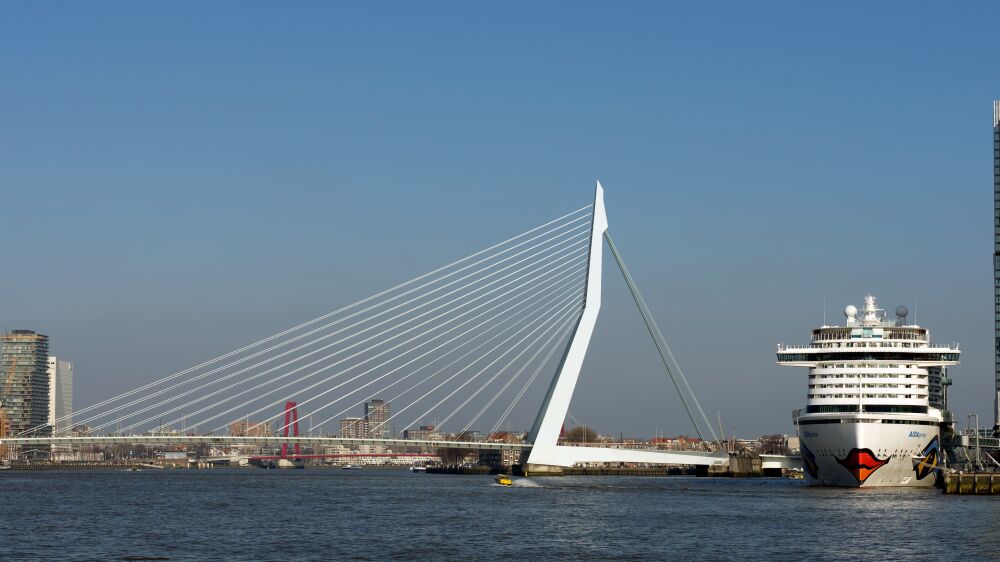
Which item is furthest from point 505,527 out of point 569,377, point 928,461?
point 928,461

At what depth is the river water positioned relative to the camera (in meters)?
31.7

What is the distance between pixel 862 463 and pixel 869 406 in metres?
2.70

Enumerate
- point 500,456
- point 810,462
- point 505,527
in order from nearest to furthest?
point 505,527
point 810,462
point 500,456

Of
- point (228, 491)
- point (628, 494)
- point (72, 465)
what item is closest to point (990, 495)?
point (628, 494)

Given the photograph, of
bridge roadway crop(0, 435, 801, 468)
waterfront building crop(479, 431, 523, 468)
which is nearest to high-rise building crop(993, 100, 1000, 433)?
bridge roadway crop(0, 435, 801, 468)

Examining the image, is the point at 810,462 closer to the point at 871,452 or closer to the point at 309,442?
the point at 871,452

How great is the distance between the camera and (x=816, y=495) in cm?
5506

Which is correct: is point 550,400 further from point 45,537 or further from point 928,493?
point 45,537

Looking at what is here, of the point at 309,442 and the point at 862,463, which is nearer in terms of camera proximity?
the point at 862,463

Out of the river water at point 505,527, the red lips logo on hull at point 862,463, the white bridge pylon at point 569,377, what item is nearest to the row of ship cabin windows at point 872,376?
the red lips logo on hull at point 862,463

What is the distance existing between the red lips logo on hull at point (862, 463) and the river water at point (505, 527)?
4.46ft

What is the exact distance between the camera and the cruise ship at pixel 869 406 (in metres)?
56.0

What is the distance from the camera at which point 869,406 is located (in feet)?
187

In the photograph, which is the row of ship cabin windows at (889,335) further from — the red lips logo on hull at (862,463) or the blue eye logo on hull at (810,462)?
the red lips logo on hull at (862,463)
